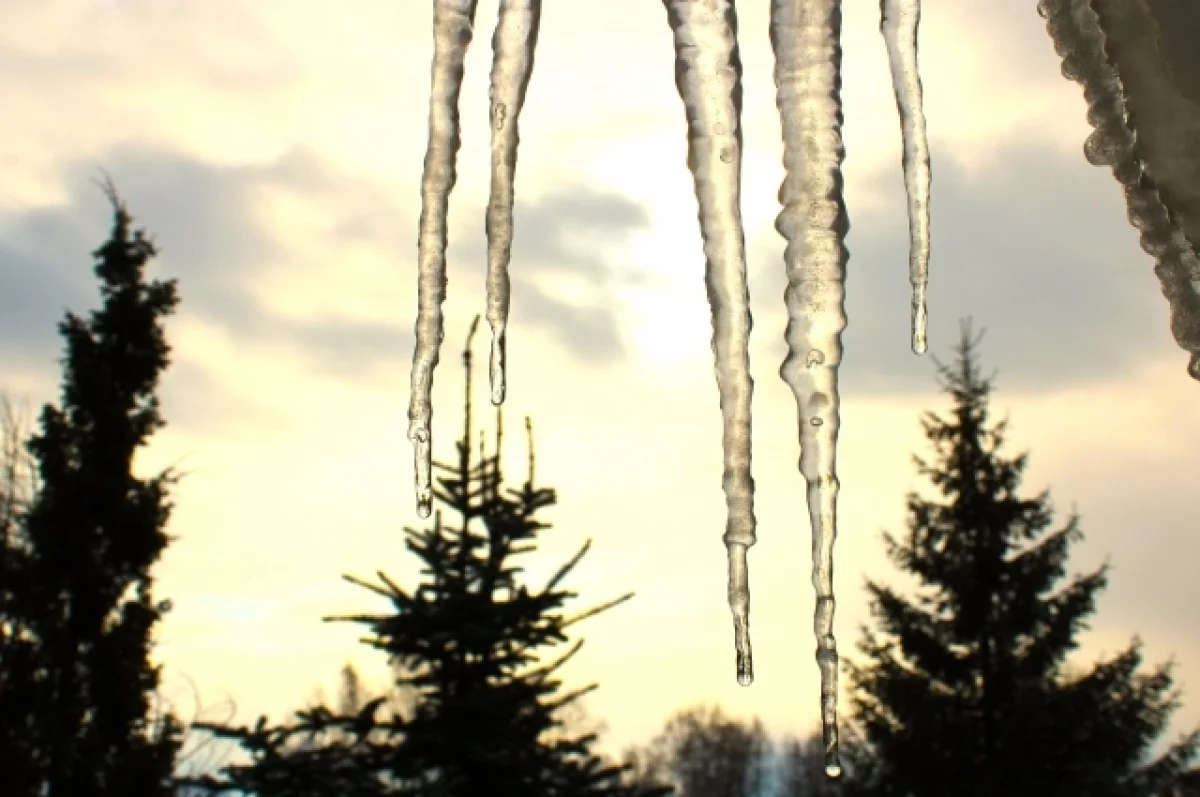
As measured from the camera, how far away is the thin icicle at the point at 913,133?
68.2 inches

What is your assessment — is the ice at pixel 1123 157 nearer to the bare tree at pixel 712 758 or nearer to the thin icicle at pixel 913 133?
the thin icicle at pixel 913 133

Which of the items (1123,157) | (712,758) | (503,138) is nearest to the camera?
(1123,157)

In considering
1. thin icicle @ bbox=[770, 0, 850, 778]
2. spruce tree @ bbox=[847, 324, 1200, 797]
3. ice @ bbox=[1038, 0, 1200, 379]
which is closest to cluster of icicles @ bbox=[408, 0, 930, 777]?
thin icicle @ bbox=[770, 0, 850, 778]

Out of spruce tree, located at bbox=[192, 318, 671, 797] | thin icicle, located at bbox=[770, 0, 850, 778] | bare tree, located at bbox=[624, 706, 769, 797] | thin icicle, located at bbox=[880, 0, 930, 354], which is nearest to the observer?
thin icicle, located at bbox=[770, 0, 850, 778]

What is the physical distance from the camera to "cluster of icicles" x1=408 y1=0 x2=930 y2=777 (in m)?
1.53

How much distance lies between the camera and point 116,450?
65.0ft

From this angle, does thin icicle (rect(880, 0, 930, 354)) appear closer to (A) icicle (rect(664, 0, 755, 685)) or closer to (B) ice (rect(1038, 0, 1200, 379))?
(A) icicle (rect(664, 0, 755, 685))

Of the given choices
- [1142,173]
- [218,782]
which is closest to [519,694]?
[218,782]

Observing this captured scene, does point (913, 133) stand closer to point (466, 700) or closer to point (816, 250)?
point (816, 250)

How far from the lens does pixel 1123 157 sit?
3.16 ft

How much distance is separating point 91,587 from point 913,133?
1902 centimetres

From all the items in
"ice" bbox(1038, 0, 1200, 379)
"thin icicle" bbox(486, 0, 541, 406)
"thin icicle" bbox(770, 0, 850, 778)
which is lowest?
"ice" bbox(1038, 0, 1200, 379)

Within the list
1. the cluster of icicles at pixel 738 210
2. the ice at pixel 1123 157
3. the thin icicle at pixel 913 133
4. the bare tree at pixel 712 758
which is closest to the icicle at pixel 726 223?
the cluster of icicles at pixel 738 210

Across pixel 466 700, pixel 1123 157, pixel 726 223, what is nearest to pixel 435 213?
pixel 726 223
